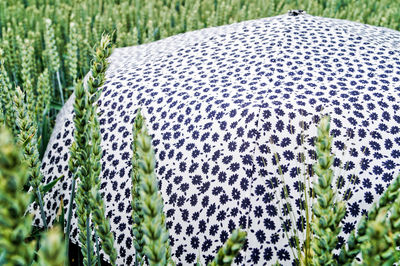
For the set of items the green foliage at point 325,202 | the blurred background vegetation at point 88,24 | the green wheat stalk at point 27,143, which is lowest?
the blurred background vegetation at point 88,24

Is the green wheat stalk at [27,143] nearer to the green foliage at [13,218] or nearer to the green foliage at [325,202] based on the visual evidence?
the green foliage at [13,218]

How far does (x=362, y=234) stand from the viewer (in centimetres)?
44

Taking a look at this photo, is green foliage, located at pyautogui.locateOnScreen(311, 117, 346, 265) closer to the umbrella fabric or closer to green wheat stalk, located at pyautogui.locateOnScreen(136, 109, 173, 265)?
green wheat stalk, located at pyautogui.locateOnScreen(136, 109, 173, 265)

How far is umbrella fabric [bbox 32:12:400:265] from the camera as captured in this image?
3.55 ft

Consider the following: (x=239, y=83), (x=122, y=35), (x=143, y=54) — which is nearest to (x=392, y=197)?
(x=239, y=83)

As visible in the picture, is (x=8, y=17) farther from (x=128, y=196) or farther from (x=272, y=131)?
(x=272, y=131)

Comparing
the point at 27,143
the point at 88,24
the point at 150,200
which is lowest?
the point at 88,24

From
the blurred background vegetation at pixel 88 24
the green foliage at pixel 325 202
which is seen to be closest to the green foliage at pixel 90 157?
the green foliage at pixel 325 202

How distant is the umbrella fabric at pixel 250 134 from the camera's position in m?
1.08

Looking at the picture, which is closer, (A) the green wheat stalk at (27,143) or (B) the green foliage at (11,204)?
(B) the green foliage at (11,204)

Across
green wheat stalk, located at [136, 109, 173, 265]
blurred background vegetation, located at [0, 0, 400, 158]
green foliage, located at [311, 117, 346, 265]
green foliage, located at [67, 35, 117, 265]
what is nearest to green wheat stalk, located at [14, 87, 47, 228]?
green foliage, located at [67, 35, 117, 265]

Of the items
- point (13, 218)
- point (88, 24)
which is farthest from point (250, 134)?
point (88, 24)

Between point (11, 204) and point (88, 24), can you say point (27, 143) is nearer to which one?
point (11, 204)

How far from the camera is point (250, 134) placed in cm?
115
